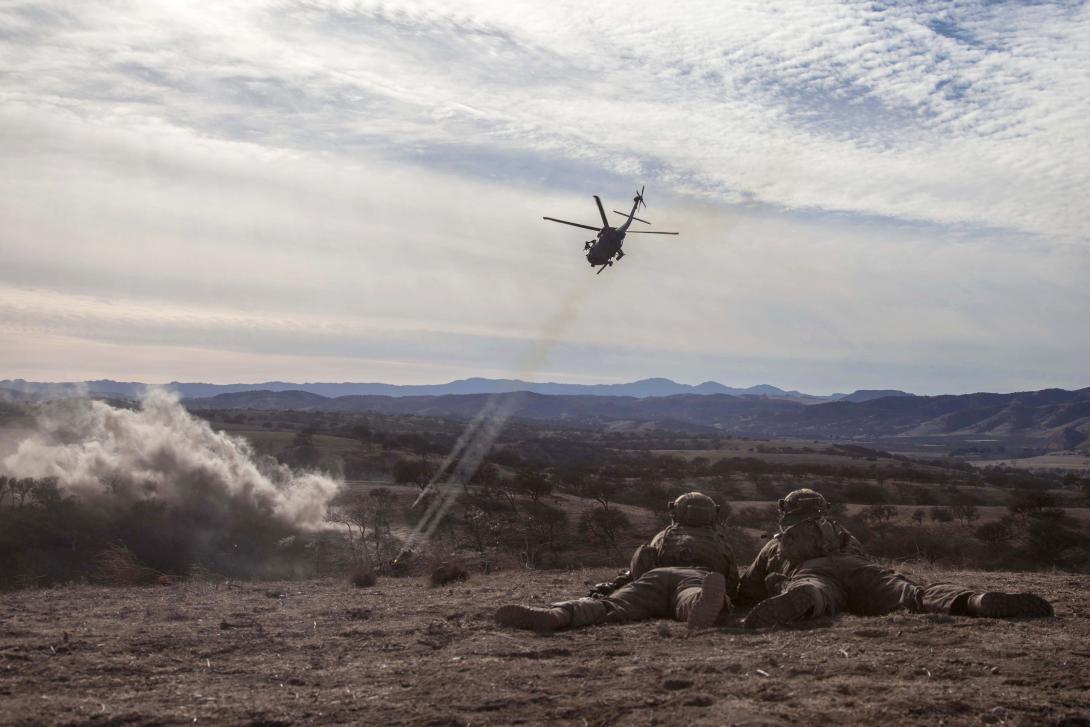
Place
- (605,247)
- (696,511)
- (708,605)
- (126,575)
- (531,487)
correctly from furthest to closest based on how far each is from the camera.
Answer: (531,487) → (605,247) → (126,575) → (696,511) → (708,605)

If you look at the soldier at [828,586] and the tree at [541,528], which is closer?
the soldier at [828,586]

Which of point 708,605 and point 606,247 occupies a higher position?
point 606,247

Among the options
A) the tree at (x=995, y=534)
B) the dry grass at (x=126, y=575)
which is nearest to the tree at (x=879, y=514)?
the tree at (x=995, y=534)

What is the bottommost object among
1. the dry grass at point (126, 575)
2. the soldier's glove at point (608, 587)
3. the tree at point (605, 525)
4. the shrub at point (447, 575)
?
the tree at point (605, 525)

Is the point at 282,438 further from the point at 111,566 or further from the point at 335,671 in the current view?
the point at 335,671

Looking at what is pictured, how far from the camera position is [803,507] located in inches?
611

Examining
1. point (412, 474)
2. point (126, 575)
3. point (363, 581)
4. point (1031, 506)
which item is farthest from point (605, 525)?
point (1031, 506)

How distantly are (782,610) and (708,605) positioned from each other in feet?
3.55

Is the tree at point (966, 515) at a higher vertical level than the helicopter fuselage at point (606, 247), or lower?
lower

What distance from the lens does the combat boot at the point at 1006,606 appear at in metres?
12.2

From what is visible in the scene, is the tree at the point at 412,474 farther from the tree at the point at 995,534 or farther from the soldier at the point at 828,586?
the soldier at the point at 828,586

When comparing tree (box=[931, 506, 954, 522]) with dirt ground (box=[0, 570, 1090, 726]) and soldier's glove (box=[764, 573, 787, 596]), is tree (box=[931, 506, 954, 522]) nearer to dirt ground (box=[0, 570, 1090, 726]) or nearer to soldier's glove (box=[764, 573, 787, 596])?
dirt ground (box=[0, 570, 1090, 726])

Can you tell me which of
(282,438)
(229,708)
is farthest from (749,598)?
(282,438)

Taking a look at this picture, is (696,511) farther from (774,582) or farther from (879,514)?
(879,514)
